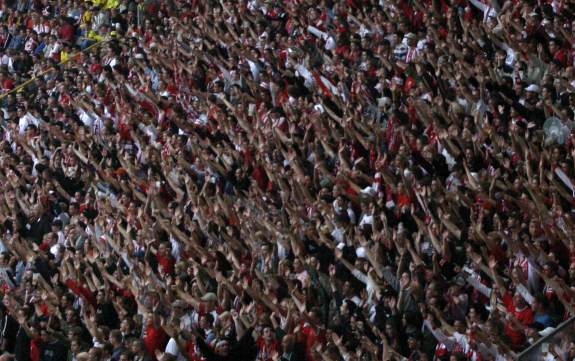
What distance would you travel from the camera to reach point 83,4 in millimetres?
30484

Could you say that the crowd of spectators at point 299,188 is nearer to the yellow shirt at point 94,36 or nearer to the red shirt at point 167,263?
the red shirt at point 167,263

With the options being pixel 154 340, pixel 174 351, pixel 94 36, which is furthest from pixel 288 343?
pixel 94 36

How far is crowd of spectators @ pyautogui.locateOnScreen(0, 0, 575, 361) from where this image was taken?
17906 mm

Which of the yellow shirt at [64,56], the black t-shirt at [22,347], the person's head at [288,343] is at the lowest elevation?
the yellow shirt at [64,56]

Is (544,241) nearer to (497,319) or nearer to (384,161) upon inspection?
(497,319)

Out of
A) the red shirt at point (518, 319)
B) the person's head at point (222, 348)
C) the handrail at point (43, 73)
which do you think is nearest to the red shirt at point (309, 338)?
the person's head at point (222, 348)

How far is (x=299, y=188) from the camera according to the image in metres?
21.1

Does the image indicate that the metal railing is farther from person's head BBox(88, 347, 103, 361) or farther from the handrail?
the handrail

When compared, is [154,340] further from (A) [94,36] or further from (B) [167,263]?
(A) [94,36]

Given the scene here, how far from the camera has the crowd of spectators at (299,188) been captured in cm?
1791

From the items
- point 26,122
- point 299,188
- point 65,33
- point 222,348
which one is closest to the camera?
point 222,348

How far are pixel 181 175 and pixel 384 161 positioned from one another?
3.67 m

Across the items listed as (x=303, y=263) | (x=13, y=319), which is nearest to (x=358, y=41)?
(x=303, y=263)

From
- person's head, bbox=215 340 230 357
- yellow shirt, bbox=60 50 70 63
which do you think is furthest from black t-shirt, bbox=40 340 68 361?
yellow shirt, bbox=60 50 70 63
